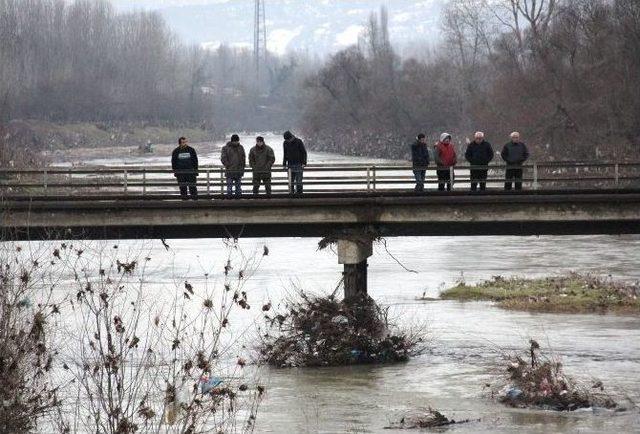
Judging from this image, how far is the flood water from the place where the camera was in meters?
22.7

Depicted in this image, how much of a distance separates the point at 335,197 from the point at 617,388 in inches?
270

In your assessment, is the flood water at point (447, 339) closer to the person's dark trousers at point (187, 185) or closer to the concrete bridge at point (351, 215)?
the concrete bridge at point (351, 215)

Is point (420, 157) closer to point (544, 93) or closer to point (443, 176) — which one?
point (443, 176)

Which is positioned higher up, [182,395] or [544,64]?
[544,64]

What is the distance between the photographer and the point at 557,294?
3616cm

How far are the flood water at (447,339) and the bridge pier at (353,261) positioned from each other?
1870 millimetres

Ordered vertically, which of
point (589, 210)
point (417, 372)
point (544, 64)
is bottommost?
point (417, 372)

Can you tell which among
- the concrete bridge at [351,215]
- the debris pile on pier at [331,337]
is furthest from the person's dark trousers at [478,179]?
the debris pile on pier at [331,337]

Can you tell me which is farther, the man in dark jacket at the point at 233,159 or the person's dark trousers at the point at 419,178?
the man in dark jacket at the point at 233,159

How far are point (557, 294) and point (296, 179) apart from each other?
910 cm

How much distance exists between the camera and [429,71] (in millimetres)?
137125

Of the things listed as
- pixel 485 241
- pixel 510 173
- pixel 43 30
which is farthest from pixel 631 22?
pixel 43 30

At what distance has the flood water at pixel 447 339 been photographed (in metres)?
22.7

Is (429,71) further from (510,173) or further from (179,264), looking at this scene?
(510,173)
